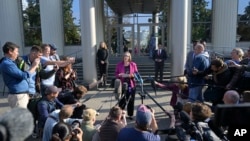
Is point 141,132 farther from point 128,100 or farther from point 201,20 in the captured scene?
point 201,20

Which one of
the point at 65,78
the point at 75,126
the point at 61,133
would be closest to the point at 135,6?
the point at 65,78

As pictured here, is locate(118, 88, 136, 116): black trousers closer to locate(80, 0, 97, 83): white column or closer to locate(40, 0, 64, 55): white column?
Result: locate(80, 0, 97, 83): white column

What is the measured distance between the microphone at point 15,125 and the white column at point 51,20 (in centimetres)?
1406

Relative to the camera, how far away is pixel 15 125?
85 cm

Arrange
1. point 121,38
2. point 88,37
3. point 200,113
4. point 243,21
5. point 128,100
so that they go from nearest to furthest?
point 200,113 < point 128,100 < point 88,37 < point 243,21 < point 121,38

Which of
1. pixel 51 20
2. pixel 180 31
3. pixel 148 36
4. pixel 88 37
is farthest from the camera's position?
pixel 148 36

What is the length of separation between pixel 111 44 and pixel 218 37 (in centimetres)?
680

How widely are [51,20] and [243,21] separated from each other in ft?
35.3

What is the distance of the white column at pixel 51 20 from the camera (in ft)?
46.4

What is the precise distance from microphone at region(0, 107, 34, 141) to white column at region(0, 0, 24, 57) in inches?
608

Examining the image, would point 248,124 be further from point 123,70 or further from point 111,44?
point 111,44

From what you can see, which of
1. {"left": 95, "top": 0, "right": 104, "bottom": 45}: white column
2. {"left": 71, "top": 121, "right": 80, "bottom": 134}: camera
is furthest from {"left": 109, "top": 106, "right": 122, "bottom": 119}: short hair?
{"left": 95, "top": 0, "right": 104, "bottom": 45}: white column

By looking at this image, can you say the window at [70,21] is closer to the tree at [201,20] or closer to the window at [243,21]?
the tree at [201,20]

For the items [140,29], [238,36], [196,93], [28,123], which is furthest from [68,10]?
[28,123]
